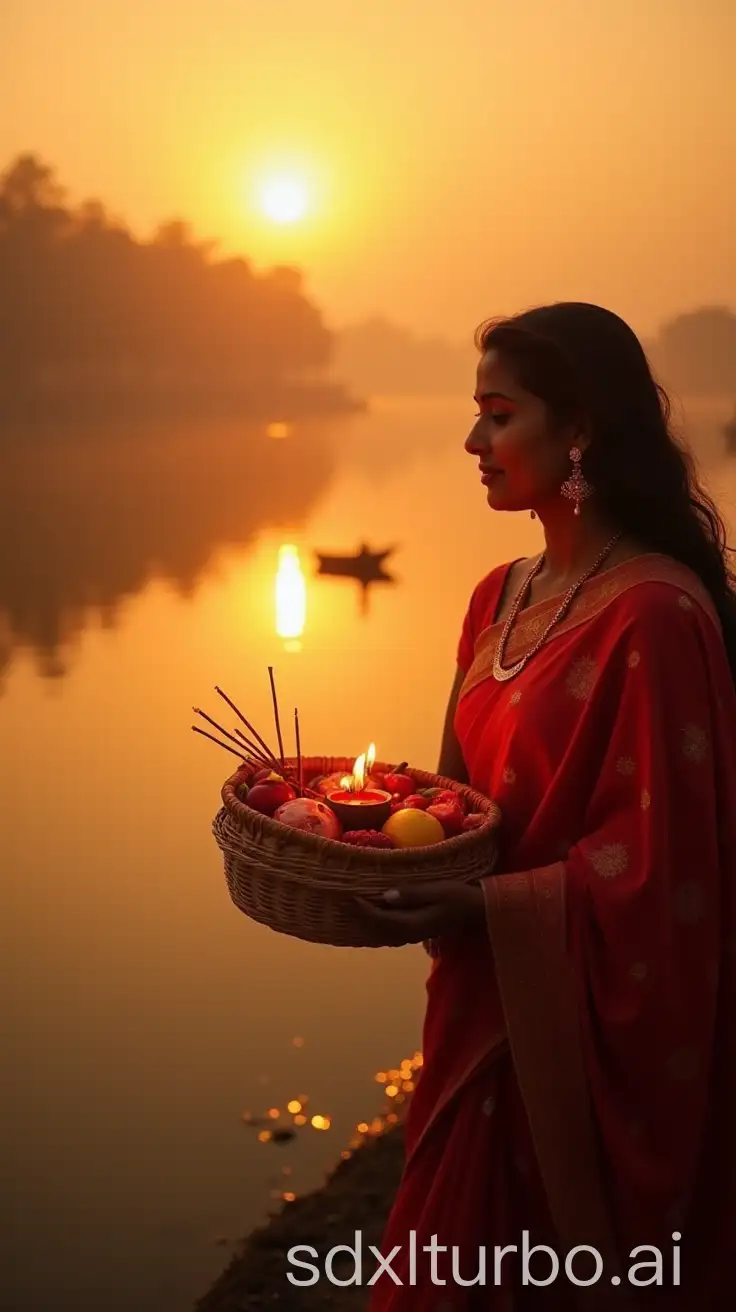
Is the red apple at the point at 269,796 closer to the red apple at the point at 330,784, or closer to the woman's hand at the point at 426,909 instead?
the red apple at the point at 330,784

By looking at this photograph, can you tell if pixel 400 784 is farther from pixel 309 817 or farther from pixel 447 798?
pixel 309 817

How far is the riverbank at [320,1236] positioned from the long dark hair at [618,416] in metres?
1.87

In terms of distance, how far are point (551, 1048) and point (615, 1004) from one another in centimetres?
11

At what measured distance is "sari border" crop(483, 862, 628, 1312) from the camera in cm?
146

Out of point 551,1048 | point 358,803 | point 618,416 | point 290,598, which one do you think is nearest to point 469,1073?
point 551,1048

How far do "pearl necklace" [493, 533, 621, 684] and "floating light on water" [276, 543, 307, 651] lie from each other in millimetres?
10709

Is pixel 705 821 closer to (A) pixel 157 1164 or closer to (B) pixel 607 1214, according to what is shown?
(B) pixel 607 1214

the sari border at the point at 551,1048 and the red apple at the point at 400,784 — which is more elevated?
the red apple at the point at 400,784

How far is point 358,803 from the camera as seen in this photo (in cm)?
158

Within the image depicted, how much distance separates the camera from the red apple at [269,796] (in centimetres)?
155

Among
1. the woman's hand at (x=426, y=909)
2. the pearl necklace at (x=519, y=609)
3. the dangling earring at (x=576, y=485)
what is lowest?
the woman's hand at (x=426, y=909)

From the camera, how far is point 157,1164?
3.36 metres

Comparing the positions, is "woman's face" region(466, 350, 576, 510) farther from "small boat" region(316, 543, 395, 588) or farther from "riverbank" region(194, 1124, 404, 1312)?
"small boat" region(316, 543, 395, 588)

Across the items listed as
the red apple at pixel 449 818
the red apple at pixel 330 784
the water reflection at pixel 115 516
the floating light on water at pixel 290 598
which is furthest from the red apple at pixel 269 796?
the floating light on water at pixel 290 598
